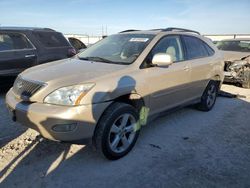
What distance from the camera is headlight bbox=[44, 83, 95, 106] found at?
3.04 meters

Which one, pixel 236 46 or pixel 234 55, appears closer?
pixel 234 55

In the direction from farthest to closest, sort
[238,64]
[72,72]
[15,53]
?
[238,64] < [15,53] < [72,72]

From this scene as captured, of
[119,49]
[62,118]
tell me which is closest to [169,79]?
[119,49]

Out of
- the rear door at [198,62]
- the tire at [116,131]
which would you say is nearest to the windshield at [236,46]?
the rear door at [198,62]

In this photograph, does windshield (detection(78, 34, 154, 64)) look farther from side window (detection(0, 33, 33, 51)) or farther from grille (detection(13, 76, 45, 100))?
side window (detection(0, 33, 33, 51))

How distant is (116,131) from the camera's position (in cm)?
349

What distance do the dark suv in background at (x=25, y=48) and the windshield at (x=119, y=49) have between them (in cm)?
237

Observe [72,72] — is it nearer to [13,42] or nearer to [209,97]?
[209,97]

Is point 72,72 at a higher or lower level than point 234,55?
higher

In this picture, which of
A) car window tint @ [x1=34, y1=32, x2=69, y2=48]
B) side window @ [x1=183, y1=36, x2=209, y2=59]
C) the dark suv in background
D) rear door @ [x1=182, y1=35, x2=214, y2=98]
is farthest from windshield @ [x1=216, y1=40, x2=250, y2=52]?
the dark suv in background

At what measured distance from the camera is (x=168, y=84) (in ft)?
13.8

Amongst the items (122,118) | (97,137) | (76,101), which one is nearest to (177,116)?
(122,118)

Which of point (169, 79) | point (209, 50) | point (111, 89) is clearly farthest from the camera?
point (209, 50)

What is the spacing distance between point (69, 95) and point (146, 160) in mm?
1361
